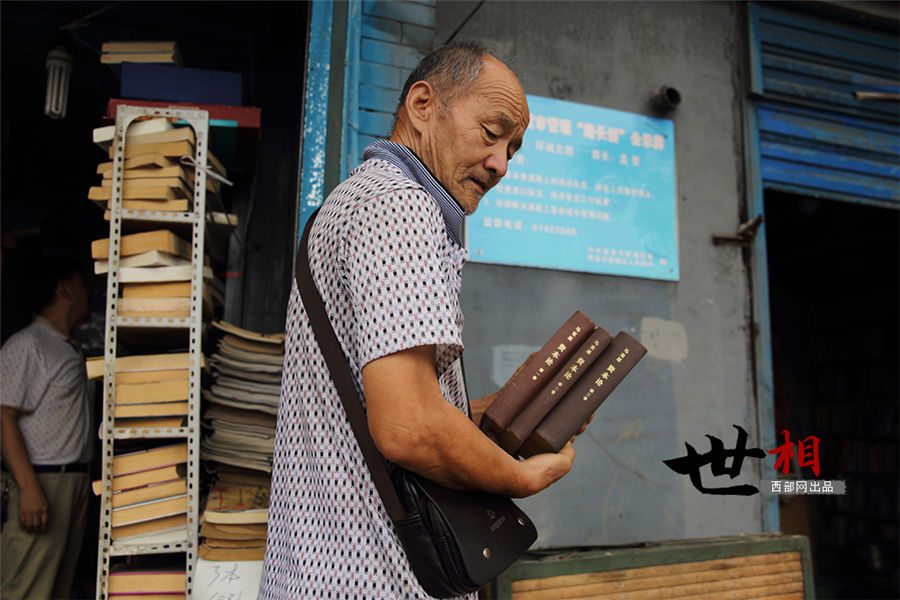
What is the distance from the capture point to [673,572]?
7.55 ft

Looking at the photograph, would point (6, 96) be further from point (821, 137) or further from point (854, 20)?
point (854, 20)

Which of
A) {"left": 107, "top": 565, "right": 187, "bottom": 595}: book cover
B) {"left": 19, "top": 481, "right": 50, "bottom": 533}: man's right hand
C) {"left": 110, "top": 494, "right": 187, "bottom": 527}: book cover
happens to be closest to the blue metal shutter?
{"left": 110, "top": 494, "right": 187, "bottom": 527}: book cover

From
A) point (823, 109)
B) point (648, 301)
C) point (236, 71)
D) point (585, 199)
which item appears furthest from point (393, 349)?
point (823, 109)

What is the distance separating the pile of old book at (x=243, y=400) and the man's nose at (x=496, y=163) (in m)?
1.48

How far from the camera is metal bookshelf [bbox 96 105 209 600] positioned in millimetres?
2186

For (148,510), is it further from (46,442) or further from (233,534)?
(46,442)

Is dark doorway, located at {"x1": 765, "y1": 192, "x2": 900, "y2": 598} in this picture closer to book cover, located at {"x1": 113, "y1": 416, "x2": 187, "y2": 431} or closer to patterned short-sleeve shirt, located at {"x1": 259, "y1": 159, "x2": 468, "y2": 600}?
book cover, located at {"x1": 113, "y1": 416, "x2": 187, "y2": 431}

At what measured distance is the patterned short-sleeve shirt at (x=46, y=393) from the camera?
3143 mm

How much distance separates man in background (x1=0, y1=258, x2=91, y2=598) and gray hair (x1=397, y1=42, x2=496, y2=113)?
280 centimetres

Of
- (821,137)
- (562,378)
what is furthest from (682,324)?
(562,378)

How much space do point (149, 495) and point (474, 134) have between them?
5.78 feet

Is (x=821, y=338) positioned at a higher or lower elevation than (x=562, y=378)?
higher

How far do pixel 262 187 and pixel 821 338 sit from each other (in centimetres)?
588

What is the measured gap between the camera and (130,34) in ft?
11.6
